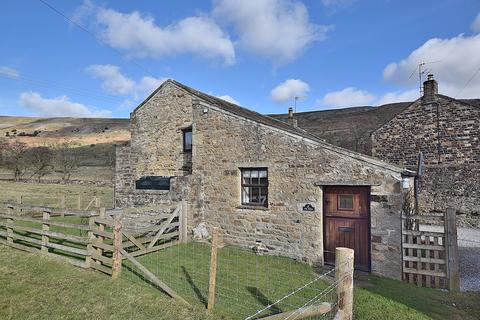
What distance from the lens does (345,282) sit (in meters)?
3.87

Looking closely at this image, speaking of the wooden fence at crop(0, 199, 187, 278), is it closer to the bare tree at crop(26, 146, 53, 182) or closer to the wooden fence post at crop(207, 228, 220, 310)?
the wooden fence post at crop(207, 228, 220, 310)

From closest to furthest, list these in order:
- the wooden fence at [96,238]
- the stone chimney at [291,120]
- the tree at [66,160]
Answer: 1. the wooden fence at [96,238]
2. the stone chimney at [291,120]
3. the tree at [66,160]

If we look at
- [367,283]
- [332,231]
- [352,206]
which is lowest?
[367,283]

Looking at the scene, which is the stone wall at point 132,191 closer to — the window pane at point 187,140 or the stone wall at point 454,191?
the window pane at point 187,140

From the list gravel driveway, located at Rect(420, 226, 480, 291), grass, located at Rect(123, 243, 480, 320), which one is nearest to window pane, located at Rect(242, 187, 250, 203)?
grass, located at Rect(123, 243, 480, 320)

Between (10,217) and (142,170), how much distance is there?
18.1ft

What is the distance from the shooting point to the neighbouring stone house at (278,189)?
312 inches

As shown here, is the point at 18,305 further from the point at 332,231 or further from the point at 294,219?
the point at 332,231

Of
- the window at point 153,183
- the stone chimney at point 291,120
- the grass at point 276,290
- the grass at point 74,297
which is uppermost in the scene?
the stone chimney at point 291,120

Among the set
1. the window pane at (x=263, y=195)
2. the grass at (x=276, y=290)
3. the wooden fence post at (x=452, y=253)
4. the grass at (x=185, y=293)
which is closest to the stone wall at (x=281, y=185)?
the window pane at (x=263, y=195)

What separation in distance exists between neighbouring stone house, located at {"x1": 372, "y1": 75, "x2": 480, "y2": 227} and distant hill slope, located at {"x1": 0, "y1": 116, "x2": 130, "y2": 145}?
5627 centimetres

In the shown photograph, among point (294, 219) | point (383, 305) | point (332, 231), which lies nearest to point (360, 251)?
point (332, 231)

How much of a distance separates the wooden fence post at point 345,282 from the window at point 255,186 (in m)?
5.96

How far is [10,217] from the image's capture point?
968 centimetres
